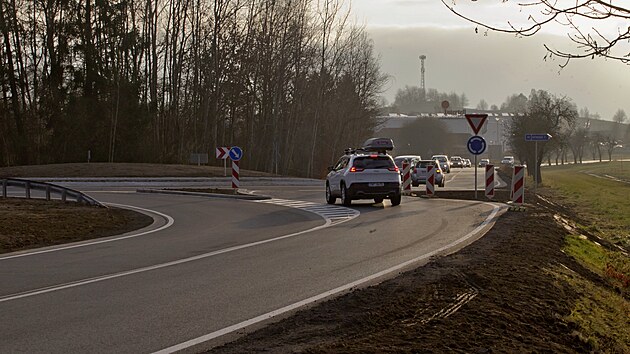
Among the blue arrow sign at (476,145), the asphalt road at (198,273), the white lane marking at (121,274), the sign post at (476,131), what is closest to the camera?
the asphalt road at (198,273)

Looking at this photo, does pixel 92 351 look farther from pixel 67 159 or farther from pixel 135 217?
pixel 67 159

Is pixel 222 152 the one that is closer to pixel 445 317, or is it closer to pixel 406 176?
pixel 406 176

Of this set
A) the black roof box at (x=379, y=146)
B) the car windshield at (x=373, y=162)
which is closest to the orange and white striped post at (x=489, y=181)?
the car windshield at (x=373, y=162)

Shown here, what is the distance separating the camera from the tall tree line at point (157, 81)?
5719 centimetres

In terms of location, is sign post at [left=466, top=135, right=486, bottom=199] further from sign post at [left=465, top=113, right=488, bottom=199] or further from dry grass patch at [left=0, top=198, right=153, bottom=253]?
dry grass patch at [left=0, top=198, right=153, bottom=253]

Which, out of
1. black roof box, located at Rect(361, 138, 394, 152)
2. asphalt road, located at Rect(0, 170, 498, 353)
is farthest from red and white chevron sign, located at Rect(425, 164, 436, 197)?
asphalt road, located at Rect(0, 170, 498, 353)

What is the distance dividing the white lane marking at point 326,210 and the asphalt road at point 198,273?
25 centimetres

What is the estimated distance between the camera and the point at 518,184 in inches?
952

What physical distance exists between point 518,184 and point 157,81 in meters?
43.9

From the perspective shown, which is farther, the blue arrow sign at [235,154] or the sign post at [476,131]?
the blue arrow sign at [235,154]

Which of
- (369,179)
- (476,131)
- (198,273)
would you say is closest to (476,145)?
(476,131)

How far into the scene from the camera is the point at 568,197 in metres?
48.2

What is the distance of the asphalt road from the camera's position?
7684 millimetres

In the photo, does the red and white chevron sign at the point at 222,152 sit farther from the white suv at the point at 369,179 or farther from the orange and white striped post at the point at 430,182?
the white suv at the point at 369,179
